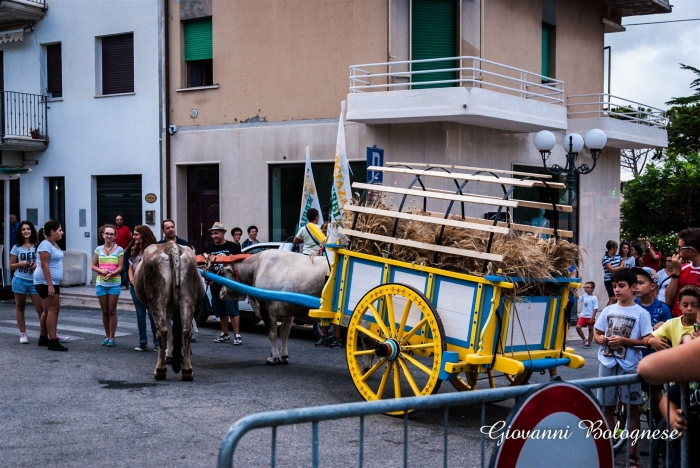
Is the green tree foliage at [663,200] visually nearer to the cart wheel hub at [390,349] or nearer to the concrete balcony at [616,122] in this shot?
the concrete balcony at [616,122]

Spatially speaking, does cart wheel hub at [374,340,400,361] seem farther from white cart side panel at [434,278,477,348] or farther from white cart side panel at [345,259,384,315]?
white cart side panel at [345,259,384,315]

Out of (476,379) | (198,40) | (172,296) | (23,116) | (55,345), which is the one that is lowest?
(55,345)

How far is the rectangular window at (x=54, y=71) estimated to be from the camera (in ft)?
72.1

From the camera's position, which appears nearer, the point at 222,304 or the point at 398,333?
the point at 398,333

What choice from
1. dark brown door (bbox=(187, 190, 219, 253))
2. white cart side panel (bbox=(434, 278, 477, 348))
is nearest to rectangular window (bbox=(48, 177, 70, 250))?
dark brown door (bbox=(187, 190, 219, 253))

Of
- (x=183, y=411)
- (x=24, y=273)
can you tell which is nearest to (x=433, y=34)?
(x=24, y=273)

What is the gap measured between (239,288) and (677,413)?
729cm

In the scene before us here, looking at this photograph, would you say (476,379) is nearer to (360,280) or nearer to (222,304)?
(360,280)

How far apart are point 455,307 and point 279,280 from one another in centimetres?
357

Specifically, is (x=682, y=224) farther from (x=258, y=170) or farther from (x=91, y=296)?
(x=91, y=296)

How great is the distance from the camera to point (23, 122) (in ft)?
71.7

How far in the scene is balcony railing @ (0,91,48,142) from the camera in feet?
70.6

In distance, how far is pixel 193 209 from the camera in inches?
798

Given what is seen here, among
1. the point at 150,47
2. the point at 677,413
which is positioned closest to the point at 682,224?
the point at 150,47
